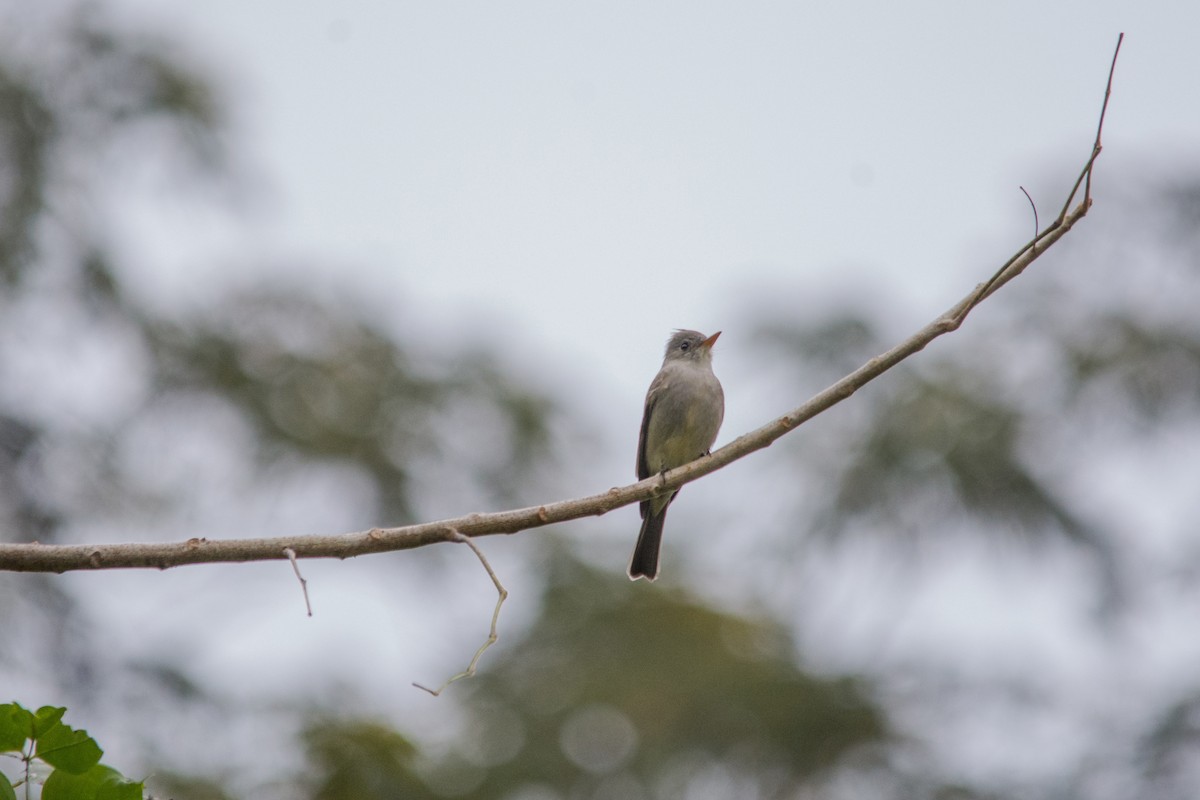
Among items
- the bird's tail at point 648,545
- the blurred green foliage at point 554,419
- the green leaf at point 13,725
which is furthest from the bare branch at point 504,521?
the blurred green foliage at point 554,419

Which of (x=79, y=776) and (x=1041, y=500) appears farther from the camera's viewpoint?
(x=1041, y=500)

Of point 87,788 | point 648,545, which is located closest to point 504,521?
point 87,788

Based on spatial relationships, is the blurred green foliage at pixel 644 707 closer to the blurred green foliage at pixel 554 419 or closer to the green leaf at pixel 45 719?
the blurred green foliage at pixel 554 419

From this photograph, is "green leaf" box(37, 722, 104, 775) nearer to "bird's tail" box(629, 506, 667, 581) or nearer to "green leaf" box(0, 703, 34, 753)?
"green leaf" box(0, 703, 34, 753)

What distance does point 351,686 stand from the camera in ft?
34.9

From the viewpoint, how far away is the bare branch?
2.67 metres

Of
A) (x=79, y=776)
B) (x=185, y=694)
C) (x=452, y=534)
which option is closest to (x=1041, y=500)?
(x=185, y=694)

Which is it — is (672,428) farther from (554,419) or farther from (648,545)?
(554,419)

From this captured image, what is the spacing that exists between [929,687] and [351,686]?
5.84 meters

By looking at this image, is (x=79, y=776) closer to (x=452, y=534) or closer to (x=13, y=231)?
(x=452, y=534)

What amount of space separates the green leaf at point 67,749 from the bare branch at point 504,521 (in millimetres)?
817

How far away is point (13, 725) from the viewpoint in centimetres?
185

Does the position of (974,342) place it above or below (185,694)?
above

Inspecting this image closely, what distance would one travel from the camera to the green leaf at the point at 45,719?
184 centimetres
